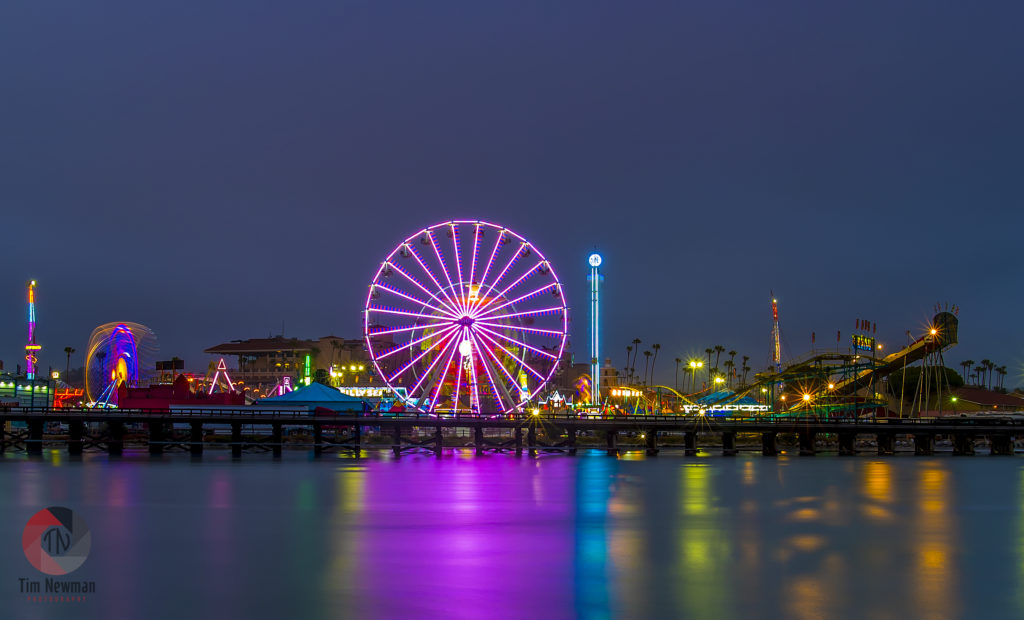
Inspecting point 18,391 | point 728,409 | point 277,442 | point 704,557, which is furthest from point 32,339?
point 704,557

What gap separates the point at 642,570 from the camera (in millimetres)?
26234

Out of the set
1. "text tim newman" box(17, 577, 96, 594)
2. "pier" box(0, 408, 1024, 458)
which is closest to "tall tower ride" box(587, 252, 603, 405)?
"pier" box(0, 408, 1024, 458)

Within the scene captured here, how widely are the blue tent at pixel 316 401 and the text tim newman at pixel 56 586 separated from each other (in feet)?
192

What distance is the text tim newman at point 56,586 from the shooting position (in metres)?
23.1

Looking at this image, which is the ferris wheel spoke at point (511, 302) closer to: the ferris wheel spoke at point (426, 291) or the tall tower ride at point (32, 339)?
the ferris wheel spoke at point (426, 291)

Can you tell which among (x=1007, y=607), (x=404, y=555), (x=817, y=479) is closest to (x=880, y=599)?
(x=1007, y=607)

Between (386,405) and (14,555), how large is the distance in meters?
65.8

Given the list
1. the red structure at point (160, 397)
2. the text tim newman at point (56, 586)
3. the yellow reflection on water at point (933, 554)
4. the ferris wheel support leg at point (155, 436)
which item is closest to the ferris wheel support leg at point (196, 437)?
the ferris wheel support leg at point (155, 436)

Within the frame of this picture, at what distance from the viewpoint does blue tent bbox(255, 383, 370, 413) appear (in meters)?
84.1

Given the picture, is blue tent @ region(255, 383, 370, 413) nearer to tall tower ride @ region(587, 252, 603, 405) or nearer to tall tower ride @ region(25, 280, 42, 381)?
tall tower ride @ region(587, 252, 603, 405)

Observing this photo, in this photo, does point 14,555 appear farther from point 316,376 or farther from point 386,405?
point 316,376

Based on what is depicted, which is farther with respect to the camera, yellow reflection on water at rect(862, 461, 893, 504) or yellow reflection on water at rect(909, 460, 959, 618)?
yellow reflection on water at rect(862, 461, 893, 504)

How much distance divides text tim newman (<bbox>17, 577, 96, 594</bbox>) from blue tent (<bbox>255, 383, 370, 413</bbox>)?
58618mm

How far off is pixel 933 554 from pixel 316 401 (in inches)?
2493
